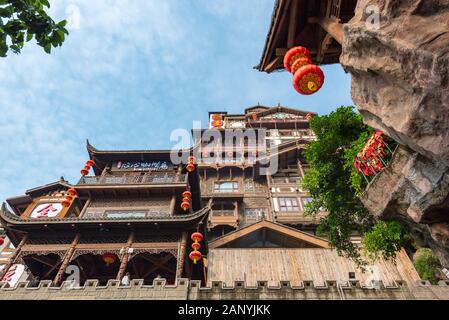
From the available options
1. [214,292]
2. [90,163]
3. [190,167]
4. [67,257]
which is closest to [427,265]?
[214,292]

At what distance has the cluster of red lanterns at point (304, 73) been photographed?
671 centimetres

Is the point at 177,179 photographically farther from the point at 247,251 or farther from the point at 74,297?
the point at 74,297

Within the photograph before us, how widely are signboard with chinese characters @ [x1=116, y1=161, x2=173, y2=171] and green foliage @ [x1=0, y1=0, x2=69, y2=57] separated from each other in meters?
17.2

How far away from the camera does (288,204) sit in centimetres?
2531

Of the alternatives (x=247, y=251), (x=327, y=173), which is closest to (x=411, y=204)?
(x=327, y=173)

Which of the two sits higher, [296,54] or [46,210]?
[46,210]

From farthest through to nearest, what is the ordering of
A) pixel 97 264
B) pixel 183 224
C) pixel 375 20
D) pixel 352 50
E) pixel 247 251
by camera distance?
1. pixel 247 251
2. pixel 97 264
3. pixel 183 224
4. pixel 352 50
5. pixel 375 20

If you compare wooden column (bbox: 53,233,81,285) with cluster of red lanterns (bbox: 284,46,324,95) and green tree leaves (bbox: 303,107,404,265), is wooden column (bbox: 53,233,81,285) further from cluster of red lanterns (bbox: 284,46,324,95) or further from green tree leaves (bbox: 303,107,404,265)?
cluster of red lanterns (bbox: 284,46,324,95)

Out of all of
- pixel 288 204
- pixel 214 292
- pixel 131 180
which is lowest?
pixel 214 292

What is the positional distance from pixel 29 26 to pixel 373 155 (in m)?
9.33

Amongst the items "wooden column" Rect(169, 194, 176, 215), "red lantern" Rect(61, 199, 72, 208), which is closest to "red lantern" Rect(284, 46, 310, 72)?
"wooden column" Rect(169, 194, 176, 215)

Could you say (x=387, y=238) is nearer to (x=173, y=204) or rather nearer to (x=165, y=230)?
(x=165, y=230)

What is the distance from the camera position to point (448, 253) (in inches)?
290
